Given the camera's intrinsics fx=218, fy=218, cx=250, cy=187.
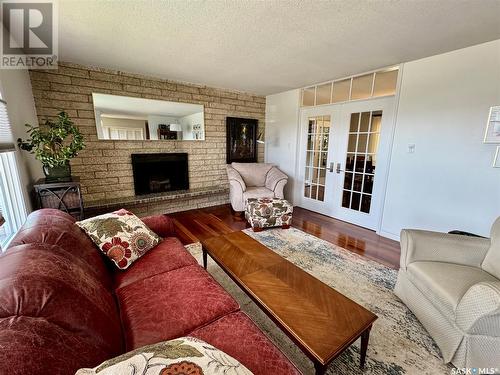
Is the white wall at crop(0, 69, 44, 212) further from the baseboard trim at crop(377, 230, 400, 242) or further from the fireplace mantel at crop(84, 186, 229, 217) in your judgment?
the baseboard trim at crop(377, 230, 400, 242)

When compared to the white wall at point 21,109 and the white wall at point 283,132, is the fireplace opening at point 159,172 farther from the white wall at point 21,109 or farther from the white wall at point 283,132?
the white wall at point 283,132

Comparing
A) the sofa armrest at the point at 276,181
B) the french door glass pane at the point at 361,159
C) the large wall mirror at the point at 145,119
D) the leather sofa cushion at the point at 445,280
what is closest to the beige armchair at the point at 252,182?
Result: the sofa armrest at the point at 276,181

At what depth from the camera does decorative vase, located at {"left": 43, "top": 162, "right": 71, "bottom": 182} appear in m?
2.29

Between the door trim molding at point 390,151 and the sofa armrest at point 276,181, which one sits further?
the sofa armrest at point 276,181

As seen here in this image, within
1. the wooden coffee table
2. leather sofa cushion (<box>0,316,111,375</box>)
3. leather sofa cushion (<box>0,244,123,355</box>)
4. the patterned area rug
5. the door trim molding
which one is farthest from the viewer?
the door trim molding

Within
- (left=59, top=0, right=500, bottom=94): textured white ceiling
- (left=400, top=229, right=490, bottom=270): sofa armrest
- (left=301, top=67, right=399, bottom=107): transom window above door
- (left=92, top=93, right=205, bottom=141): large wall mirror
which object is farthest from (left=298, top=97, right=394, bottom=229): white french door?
(left=92, top=93, right=205, bottom=141): large wall mirror

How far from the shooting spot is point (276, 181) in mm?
3957

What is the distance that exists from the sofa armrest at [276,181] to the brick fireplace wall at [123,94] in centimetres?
96

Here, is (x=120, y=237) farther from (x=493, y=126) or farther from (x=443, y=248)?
(x=493, y=126)

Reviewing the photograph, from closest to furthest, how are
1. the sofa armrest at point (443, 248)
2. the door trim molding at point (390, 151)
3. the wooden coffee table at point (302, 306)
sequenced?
1. the wooden coffee table at point (302, 306)
2. the sofa armrest at point (443, 248)
3. the door trim molding at point (390, 151)

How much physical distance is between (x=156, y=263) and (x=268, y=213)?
189cm

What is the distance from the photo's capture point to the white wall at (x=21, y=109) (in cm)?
199

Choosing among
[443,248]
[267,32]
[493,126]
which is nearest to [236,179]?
[267,32]

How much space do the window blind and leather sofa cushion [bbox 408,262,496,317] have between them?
325 centimetres
